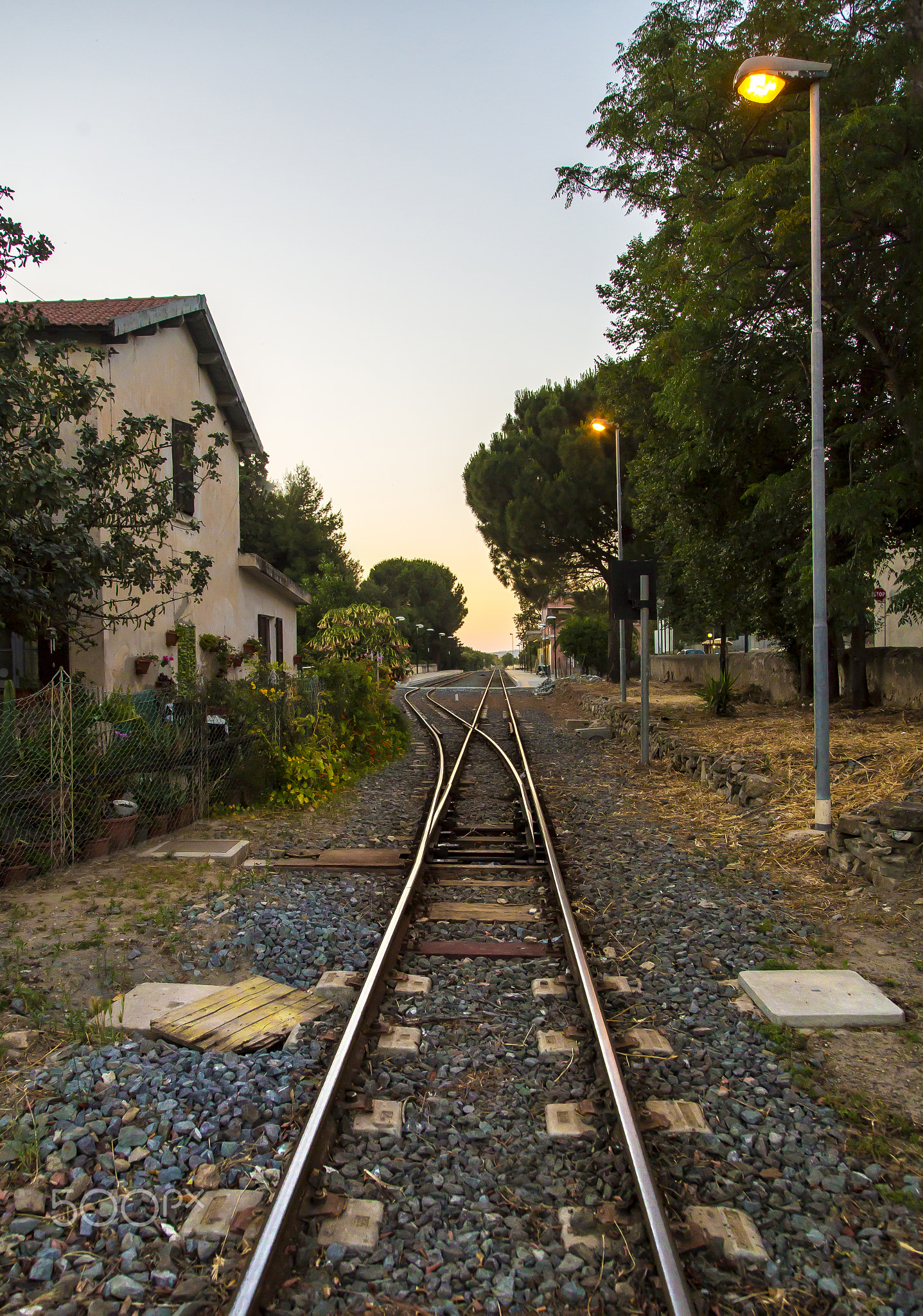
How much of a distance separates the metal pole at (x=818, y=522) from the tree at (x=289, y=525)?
33.6 metres

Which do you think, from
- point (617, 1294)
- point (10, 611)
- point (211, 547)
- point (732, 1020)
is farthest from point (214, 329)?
point (617, 1294)

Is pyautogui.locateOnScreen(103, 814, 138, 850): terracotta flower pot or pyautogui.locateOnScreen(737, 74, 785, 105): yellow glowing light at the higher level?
pyautogui.locateOnScreen(737, 74, 785, 105): yellow glowing light

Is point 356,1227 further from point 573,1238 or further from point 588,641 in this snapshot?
point 588,641

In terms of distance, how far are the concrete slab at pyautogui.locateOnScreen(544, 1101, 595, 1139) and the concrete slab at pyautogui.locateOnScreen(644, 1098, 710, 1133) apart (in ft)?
0.87

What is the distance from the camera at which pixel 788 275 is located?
33.0 feet

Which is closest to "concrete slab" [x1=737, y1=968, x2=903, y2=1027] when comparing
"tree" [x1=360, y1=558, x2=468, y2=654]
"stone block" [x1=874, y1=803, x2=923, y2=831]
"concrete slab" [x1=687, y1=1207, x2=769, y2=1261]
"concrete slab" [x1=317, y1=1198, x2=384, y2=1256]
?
"concrete slab" [x1=687, y1=1207, x2=769, y2=1261]

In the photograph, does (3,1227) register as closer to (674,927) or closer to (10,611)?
(674,927)

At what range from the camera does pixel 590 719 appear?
20688mm

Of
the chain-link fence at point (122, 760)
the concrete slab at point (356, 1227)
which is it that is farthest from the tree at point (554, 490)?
the concrete slab at point (356, 1227)

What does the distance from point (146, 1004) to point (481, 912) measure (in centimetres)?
227

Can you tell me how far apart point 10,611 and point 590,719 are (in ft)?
48.8

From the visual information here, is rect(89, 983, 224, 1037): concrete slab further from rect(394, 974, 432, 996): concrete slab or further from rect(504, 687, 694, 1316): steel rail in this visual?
rect(504, 687, 694, 1316): steel rail

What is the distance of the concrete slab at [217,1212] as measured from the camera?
2.49 metres

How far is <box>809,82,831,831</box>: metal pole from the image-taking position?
7133mm
